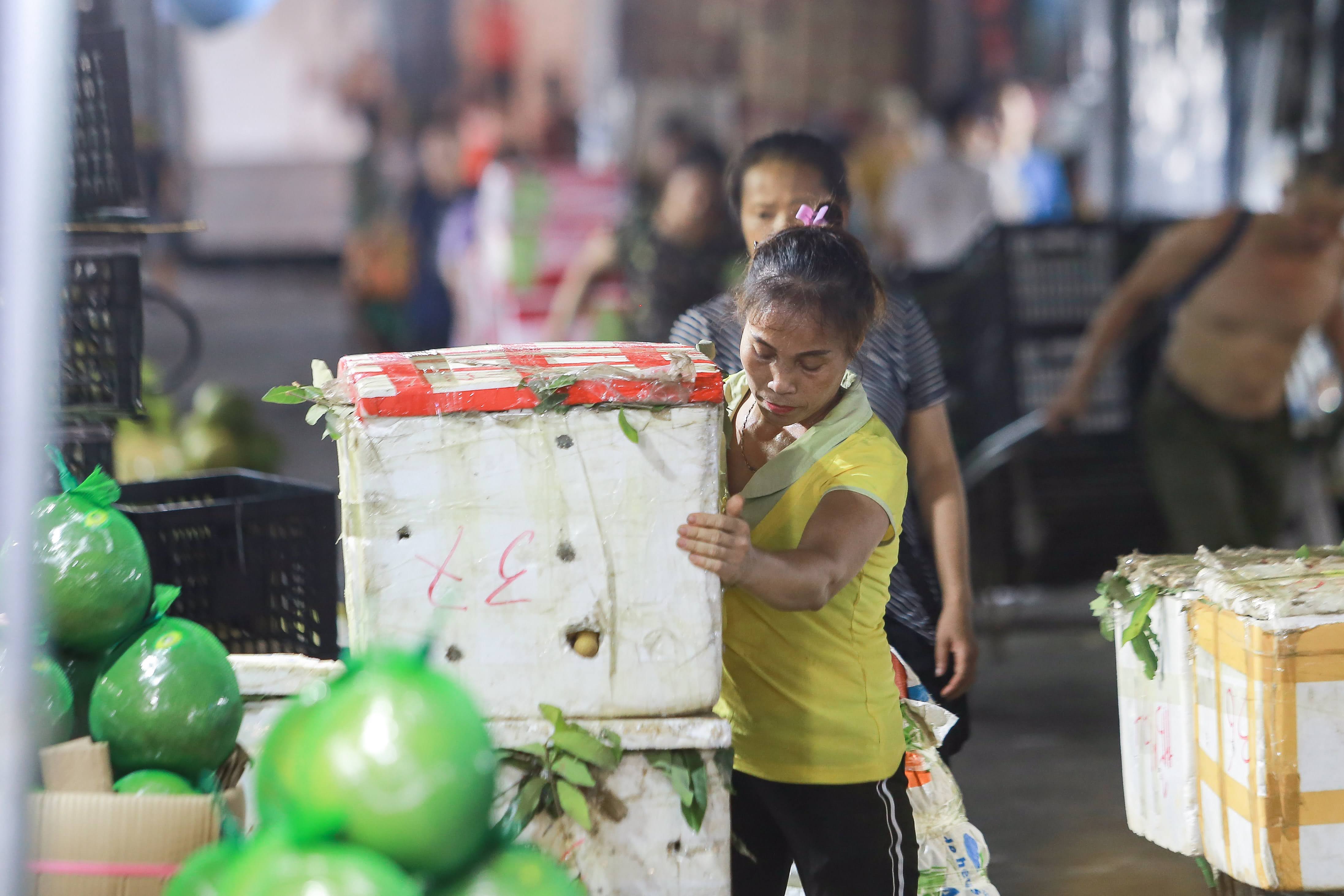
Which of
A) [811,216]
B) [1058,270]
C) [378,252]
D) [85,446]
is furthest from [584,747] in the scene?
[378,252]

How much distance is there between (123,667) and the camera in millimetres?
1875

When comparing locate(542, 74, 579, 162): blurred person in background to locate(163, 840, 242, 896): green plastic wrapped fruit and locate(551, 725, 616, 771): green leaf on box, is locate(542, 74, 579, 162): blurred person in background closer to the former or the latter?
locate(551, 725, 616, 771): green leaf on box

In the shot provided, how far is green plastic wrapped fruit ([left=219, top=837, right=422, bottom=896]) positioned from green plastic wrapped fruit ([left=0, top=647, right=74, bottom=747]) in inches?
19.8

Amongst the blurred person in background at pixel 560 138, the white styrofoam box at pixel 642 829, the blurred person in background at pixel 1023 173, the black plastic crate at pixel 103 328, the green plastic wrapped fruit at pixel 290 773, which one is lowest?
the white styrofoam box at pixel 642 829

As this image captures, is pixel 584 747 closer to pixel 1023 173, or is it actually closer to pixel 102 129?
pixel 102 129

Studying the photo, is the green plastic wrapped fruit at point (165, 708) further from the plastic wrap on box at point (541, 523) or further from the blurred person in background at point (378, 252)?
the blurred person in background at point (378, 252)

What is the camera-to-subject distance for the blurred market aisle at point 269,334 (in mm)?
9242

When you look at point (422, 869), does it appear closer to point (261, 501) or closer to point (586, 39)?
point (261, 501)

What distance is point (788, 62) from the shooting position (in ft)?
48.4

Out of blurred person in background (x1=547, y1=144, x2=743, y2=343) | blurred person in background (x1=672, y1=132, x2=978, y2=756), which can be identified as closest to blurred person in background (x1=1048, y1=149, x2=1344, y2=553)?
blurred person in background (x1=547, y1=144, x2=743, y2=343)

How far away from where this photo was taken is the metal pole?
126 centimetres

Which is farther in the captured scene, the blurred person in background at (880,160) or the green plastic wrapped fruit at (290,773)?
the blurred person in background at (880,160)

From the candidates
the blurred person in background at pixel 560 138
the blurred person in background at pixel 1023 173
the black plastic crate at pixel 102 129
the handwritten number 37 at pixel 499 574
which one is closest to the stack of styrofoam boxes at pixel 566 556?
the handwritten number 37 at pixel 499 574

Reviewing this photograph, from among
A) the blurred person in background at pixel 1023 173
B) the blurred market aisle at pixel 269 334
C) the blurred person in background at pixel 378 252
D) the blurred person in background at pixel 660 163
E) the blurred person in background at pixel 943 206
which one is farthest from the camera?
the blurred person in background at pixel 378 252
